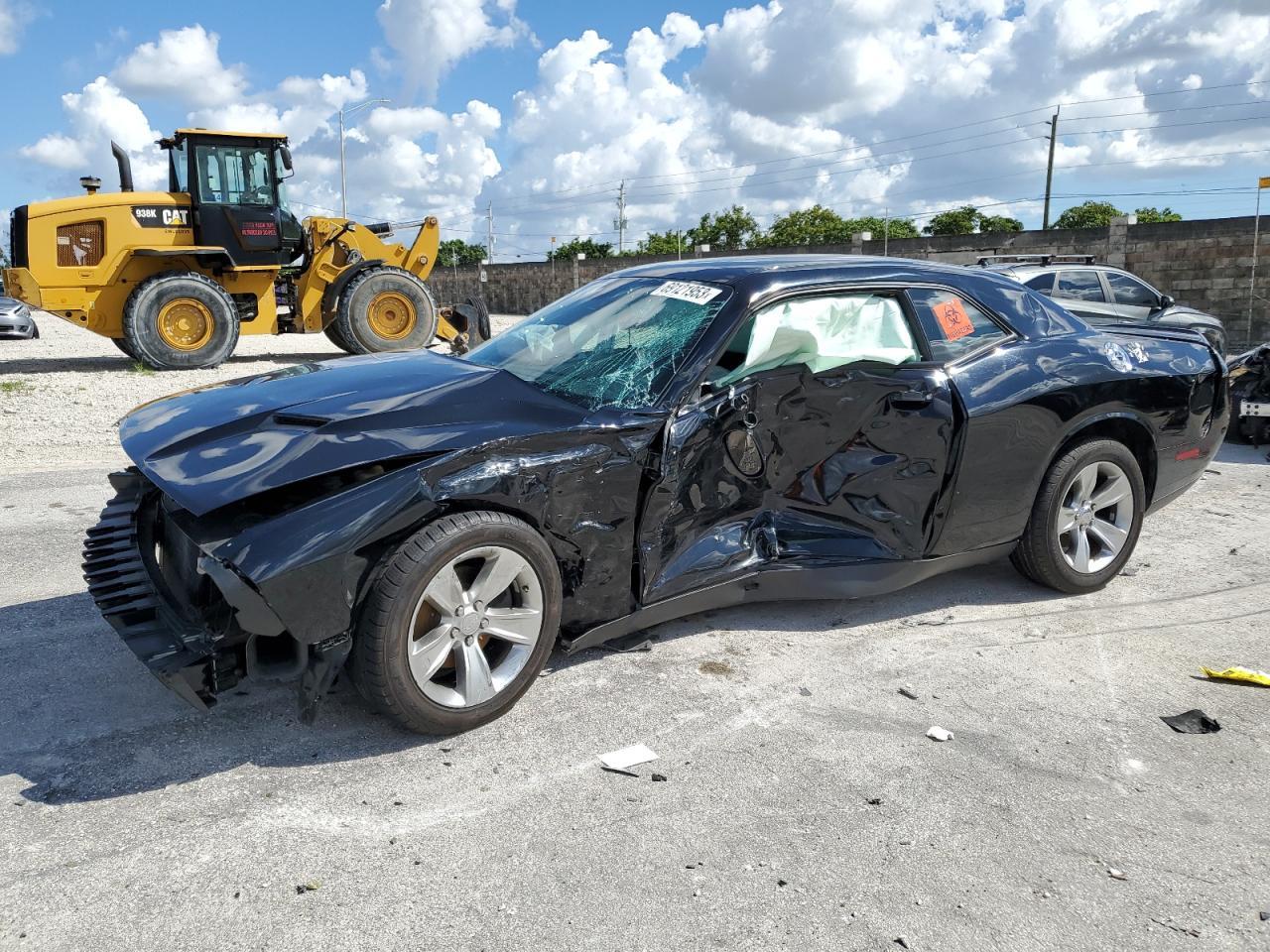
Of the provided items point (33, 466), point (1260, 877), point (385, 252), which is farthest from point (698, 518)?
point (385, 252)

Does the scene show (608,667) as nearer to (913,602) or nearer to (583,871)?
(583,871)

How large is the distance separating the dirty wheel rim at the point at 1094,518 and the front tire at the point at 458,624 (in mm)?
2602

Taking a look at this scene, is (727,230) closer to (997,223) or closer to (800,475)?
(997,223)

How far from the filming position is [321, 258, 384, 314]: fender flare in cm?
1462

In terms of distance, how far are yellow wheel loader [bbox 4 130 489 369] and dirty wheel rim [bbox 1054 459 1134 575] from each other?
31.0ft

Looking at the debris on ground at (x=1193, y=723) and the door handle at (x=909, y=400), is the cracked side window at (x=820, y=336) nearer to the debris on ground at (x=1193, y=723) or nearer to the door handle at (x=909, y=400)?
the door handle at (x=909, y=400)

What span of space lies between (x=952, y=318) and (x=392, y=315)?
1195 cm

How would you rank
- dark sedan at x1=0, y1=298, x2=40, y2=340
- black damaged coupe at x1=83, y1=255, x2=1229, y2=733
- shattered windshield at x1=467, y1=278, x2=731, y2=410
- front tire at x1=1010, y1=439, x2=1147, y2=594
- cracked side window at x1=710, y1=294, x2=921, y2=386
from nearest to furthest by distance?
black damaged coupe at x1=83, y1=255, x2=1229, y2=733, shattered windshield at x1=467, y1=278, x2=731, y2=410, cracked side window at x1=710, y1=294, x2=921, y2=386, front tire at x1=1010, y1=439, x2=1147, y2=594, dark sedan at x1=0, y1=298, x2=40, y2=340

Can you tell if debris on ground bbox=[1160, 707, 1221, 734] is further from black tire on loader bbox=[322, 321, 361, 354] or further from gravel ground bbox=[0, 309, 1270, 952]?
black tire on loader bbox=[322, 321, 361, 354]

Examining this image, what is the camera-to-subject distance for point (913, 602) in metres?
4.58

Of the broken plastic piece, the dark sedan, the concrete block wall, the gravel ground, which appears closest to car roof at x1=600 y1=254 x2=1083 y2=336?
the gravel ground

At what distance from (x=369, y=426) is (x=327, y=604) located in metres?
0.65

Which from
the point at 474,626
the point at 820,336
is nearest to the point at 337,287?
the point at 820,336

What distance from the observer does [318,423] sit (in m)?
3.23
